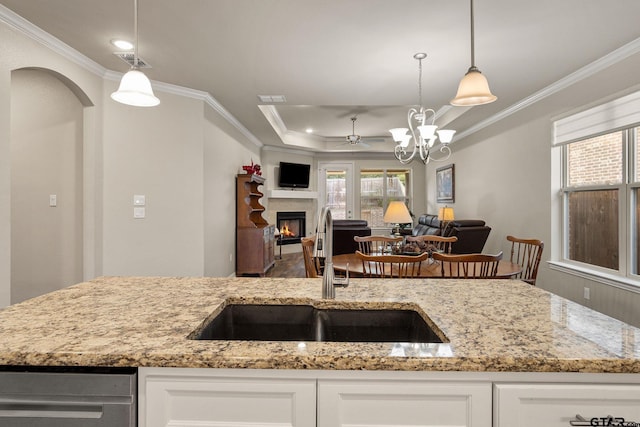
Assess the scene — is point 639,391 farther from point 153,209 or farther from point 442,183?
point 442,183

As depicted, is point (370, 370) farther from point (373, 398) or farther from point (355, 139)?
point (355, 139)

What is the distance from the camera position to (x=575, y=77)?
3.60m

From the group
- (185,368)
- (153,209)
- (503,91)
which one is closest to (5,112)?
(153,209)

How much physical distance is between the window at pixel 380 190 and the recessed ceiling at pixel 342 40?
4.81 metres

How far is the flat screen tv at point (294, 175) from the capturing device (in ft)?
26.7

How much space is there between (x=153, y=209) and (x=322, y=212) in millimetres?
3223

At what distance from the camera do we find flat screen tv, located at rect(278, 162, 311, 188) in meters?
8.15

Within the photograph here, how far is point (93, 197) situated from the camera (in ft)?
11.4

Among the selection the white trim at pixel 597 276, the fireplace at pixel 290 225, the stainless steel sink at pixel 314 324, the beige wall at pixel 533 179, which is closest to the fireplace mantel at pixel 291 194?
the fireplace at pixel 290 225

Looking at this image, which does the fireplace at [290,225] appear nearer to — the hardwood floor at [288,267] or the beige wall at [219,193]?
the hardwood floor at [288,267]

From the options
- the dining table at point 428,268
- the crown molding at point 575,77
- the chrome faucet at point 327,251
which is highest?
the crown molding at point 575,77

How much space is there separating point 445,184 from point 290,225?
3642mm

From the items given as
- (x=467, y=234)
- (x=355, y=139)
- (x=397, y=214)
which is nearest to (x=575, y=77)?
(x=467, y=234)

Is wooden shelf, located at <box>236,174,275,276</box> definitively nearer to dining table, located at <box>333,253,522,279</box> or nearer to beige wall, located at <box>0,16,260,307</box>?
beige wall, located at <box>0,16,260,307</box>
